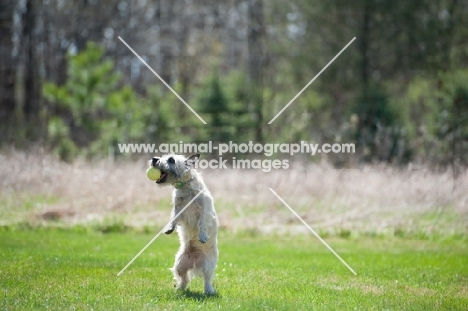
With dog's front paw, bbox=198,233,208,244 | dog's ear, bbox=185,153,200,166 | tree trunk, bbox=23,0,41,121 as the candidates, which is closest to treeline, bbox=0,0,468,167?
tree trunk, bbox=23,0,41,121

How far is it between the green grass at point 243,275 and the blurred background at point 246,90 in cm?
222

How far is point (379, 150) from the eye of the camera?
18875 millimetres

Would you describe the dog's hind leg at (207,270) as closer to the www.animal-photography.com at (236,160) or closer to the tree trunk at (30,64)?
the www.animal-photography.com at (236,160)

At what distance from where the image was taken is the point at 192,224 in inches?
296

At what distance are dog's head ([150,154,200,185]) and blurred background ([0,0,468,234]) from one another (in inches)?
288

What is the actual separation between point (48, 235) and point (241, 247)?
12.7ft

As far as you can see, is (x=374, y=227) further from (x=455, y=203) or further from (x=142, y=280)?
(x=142, y=280)

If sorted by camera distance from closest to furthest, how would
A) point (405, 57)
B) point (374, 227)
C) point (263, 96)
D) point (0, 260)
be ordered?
point (0, 260), point (374, 227), point (263, 96), point (405, 57)

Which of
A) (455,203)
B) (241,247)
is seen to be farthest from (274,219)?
(455,203)

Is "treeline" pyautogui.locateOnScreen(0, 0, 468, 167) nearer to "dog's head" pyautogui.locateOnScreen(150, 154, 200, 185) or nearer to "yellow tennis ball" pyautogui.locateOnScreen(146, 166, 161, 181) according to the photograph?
"dog's head" pyautogui.locateOnScreen(150, 154, 200, 185)

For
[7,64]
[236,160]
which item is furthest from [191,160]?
[7,64]

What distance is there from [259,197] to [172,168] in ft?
26.7

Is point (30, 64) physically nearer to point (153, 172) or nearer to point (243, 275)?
point (243, 275)

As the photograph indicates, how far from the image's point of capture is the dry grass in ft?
46.8
